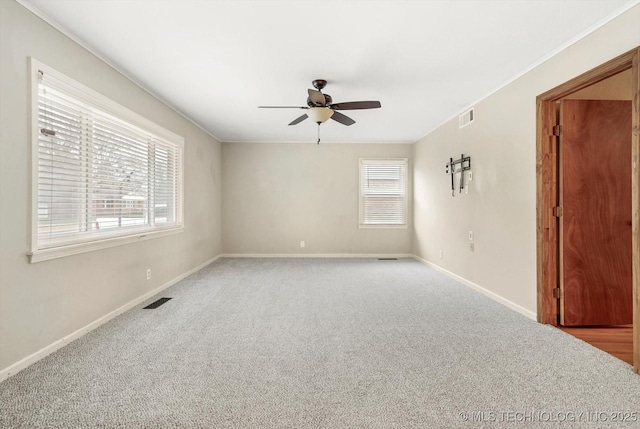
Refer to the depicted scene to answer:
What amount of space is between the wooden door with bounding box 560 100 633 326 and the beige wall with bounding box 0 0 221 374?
4.32 m

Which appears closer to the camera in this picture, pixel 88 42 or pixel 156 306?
pixel 88 42

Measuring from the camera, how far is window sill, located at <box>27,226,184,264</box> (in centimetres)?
218

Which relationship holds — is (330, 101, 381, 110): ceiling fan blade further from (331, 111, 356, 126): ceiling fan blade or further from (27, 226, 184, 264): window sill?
(27, 226, 184, 264): window sill

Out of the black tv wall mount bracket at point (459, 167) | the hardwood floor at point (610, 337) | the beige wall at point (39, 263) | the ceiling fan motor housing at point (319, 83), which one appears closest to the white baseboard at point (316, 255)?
the black tv wall mount bracket at point (459, 167)

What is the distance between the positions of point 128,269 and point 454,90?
4.26 metres

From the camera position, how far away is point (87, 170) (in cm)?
271

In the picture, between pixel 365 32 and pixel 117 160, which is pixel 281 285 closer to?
pixel 117 160

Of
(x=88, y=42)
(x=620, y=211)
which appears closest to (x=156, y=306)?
(x=88, y=42)

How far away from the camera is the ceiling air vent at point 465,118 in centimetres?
413

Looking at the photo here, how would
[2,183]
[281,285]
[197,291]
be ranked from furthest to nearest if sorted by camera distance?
[281,285], [197,291], [2,183]

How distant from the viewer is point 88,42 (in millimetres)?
2611

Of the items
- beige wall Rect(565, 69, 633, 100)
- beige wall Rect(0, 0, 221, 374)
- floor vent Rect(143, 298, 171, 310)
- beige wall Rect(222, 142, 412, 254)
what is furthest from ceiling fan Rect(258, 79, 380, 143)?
beige wall Rect(222, 142, 412, 254)

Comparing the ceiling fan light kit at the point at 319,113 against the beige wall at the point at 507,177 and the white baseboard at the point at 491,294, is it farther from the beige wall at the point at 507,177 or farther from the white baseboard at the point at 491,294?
the white baseboard at the point at 491,294

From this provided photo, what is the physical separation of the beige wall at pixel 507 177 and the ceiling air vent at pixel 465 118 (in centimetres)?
9
